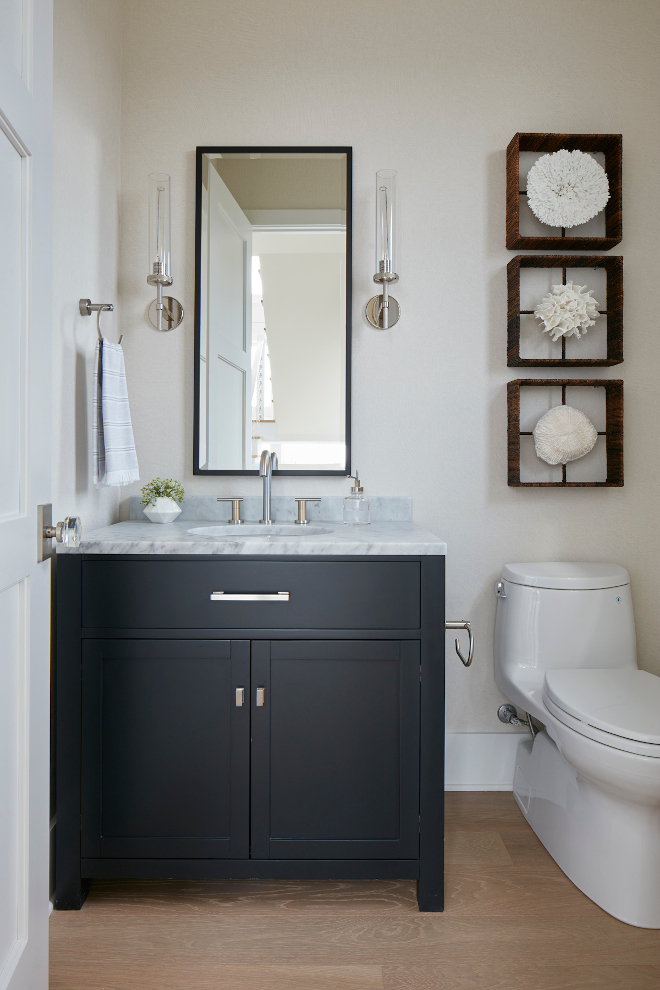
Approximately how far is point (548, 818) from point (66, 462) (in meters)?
1.58

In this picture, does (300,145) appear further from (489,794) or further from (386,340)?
(489,794)

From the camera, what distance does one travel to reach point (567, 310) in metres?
1.85

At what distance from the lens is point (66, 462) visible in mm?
1510

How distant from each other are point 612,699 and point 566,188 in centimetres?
150

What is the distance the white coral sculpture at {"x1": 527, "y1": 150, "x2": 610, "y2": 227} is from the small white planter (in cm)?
144

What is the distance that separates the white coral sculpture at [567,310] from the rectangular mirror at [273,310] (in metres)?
0.62

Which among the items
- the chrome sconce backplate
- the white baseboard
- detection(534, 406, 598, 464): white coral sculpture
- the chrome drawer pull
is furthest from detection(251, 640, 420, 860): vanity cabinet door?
the chrome sconce backplate

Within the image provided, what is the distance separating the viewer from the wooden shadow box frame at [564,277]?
1.86 metres

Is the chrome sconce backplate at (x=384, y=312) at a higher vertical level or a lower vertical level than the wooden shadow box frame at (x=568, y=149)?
lower

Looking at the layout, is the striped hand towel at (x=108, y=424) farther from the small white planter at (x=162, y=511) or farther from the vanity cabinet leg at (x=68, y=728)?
the vanity cabinet leg at (x=68, y=728)

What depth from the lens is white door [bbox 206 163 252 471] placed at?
1933 millimetres

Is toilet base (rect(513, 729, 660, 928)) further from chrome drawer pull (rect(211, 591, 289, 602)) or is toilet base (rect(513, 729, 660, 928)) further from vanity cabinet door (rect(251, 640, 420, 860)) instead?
chrome drawer pull (rect(211, 591, 289, 602))

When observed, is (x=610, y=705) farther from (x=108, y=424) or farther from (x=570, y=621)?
(x=108, y=424)

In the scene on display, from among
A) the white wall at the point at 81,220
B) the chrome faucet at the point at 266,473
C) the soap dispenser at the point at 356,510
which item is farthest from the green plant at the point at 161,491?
the soap dispenser at the point at 356,510
